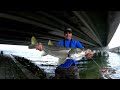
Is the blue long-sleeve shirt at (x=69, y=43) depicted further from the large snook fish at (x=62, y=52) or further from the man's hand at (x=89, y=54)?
the man's hand at (x=89, y=54)

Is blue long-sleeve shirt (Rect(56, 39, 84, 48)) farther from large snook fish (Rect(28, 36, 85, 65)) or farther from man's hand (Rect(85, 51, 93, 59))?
man's hand (Rect(85, 51, 93, 59))

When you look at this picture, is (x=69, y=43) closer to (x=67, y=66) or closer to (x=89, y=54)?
(x=67, y=66)

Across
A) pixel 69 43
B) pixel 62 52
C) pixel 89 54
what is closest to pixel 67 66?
pixel 62 52

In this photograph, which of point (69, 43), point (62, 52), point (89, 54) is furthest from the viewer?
point (89, 54)

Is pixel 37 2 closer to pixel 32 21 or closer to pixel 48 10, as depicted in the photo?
pixel 48 10

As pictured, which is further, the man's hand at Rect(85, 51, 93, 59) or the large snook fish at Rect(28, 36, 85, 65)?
the man's hand at Rect(85, 51, 93, 59)

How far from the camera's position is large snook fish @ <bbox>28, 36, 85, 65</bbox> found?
5869mm

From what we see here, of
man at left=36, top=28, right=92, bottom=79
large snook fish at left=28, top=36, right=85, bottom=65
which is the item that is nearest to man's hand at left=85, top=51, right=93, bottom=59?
large snook fish at left=28, top=36, right=85, bottom=65

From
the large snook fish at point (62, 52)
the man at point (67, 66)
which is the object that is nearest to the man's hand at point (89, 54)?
the large snook fish at point (62, 52)

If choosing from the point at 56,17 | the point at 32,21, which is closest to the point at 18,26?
the point at 32,21

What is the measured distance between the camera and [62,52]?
6.05m

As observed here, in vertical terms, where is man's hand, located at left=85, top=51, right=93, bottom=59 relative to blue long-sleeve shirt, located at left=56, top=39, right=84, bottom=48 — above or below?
below
